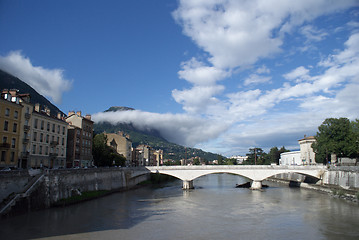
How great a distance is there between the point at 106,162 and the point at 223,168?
3054 centimetres

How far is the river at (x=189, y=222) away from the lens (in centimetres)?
2358

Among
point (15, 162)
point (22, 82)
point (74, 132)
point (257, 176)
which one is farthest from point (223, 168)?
point (22, 82)

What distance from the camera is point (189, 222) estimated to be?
28.6 meters

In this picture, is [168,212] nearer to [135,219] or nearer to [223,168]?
[135,219]

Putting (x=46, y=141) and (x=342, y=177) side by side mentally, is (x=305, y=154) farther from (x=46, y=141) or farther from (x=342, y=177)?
(x=46, y=141)

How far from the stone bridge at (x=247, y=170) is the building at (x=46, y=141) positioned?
1823 centimetres

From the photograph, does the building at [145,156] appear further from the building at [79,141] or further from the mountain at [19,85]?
the mountain at [19,85]

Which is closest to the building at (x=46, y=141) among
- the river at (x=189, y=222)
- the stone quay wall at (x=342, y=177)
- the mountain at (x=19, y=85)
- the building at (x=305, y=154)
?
the river at (x=189, y=222)

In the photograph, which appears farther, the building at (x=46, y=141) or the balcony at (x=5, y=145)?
the building at (x=46, y=141)

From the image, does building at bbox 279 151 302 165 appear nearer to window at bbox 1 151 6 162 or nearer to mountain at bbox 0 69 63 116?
window at bbox 1 151 6 162

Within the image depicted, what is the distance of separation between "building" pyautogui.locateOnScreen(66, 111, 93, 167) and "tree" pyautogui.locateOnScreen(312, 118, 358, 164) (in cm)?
5581

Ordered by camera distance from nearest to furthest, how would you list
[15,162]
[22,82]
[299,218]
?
[299,218]
[15,162]
[22,82]

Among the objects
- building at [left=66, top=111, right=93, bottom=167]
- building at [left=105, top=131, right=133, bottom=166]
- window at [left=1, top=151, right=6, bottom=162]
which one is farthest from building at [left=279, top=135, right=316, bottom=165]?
window at [left=1, top=151, right=6, bottom=162]

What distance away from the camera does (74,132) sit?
195 feet
